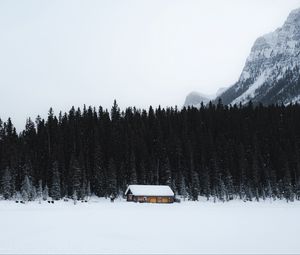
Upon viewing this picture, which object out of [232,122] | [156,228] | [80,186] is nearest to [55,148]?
[80,186]

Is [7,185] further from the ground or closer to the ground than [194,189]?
further from the ground

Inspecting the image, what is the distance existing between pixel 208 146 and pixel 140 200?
29124 millimetres

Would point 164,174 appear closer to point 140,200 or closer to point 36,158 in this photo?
point 140,200

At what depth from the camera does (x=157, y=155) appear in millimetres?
95312

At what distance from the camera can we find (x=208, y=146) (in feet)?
316

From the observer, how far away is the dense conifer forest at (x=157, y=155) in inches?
3249

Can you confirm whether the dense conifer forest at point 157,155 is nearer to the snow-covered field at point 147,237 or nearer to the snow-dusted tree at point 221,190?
the snow-dusted tree at point 221,190

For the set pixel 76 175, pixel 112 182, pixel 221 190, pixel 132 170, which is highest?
pixel 132 170

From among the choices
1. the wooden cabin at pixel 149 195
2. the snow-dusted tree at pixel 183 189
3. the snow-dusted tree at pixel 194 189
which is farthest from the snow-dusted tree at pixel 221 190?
the wooden cabin at pixel 149 195

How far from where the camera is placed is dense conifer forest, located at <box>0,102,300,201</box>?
8253cm

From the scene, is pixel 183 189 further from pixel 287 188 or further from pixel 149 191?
pixel 287 188

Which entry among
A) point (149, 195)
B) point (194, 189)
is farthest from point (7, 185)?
point (194, 189)

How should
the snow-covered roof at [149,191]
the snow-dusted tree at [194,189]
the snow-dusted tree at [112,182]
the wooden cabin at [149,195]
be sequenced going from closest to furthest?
the wooden cabin at [149,195]
the snow-covered roof at [149,191]
the snow-dusted tree at [112,182]
the snow-dusted tree at [194,189]

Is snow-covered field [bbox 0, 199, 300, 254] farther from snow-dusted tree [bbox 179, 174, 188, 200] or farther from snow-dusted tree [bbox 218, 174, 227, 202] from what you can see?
snow-dusted tree [bbox 218, 174, 227, 202]
